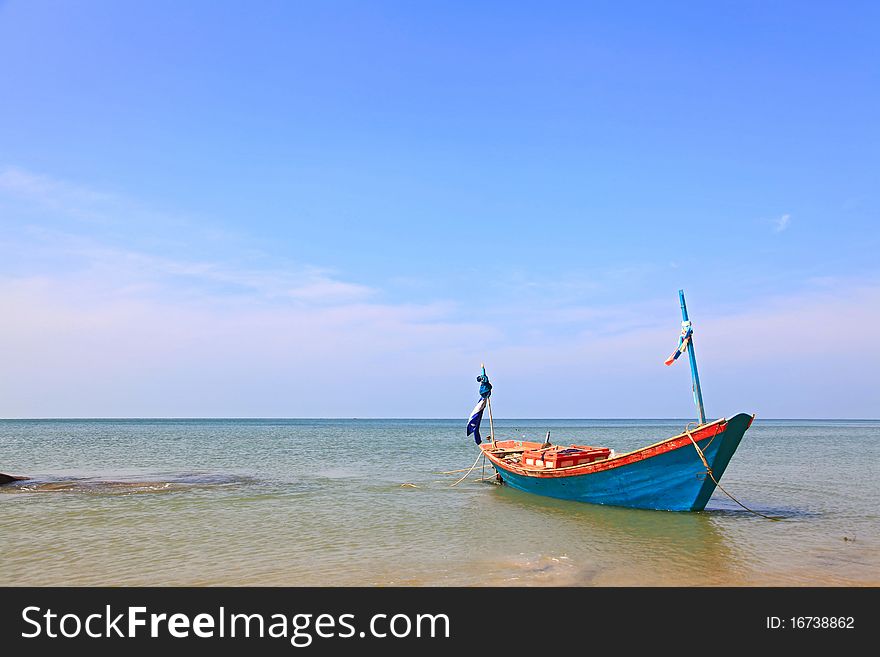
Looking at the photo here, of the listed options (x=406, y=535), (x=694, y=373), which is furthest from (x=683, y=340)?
(x=406, y=535)

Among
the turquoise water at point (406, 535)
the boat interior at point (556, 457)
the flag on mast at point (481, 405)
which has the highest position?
the flag on mast at point (481, 405)

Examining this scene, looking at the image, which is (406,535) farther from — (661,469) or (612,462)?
(661,469)

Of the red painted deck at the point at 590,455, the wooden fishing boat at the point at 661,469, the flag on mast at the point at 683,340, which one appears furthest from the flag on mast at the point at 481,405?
the flag on mast at the point at 683,340

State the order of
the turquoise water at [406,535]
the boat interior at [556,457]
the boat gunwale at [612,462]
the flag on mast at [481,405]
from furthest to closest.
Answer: the flag on mast at [481,405] → the boat interior at [556,457] → the boat gunwale at [612,462] → the turquoise water at [406,535]

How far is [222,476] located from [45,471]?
11282 mm

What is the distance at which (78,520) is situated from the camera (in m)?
18.5

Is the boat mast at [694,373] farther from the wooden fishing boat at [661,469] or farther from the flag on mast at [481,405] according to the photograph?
the flag on mast at [481,405]

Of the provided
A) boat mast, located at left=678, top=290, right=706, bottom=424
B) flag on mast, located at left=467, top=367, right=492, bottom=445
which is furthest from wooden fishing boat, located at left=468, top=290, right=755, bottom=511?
flag on mast, located at left=467, top=367, right=492, bottom=445

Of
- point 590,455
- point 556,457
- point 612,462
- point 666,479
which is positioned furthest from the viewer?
point 590,455

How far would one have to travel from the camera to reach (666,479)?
19.2 meters

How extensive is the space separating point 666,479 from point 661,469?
36 centimetres

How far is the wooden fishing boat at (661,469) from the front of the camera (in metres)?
17.8

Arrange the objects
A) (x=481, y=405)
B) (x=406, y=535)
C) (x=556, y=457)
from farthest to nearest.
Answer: (x=481, y=405)
(x=556, y=457)
(x=406, y=535)
